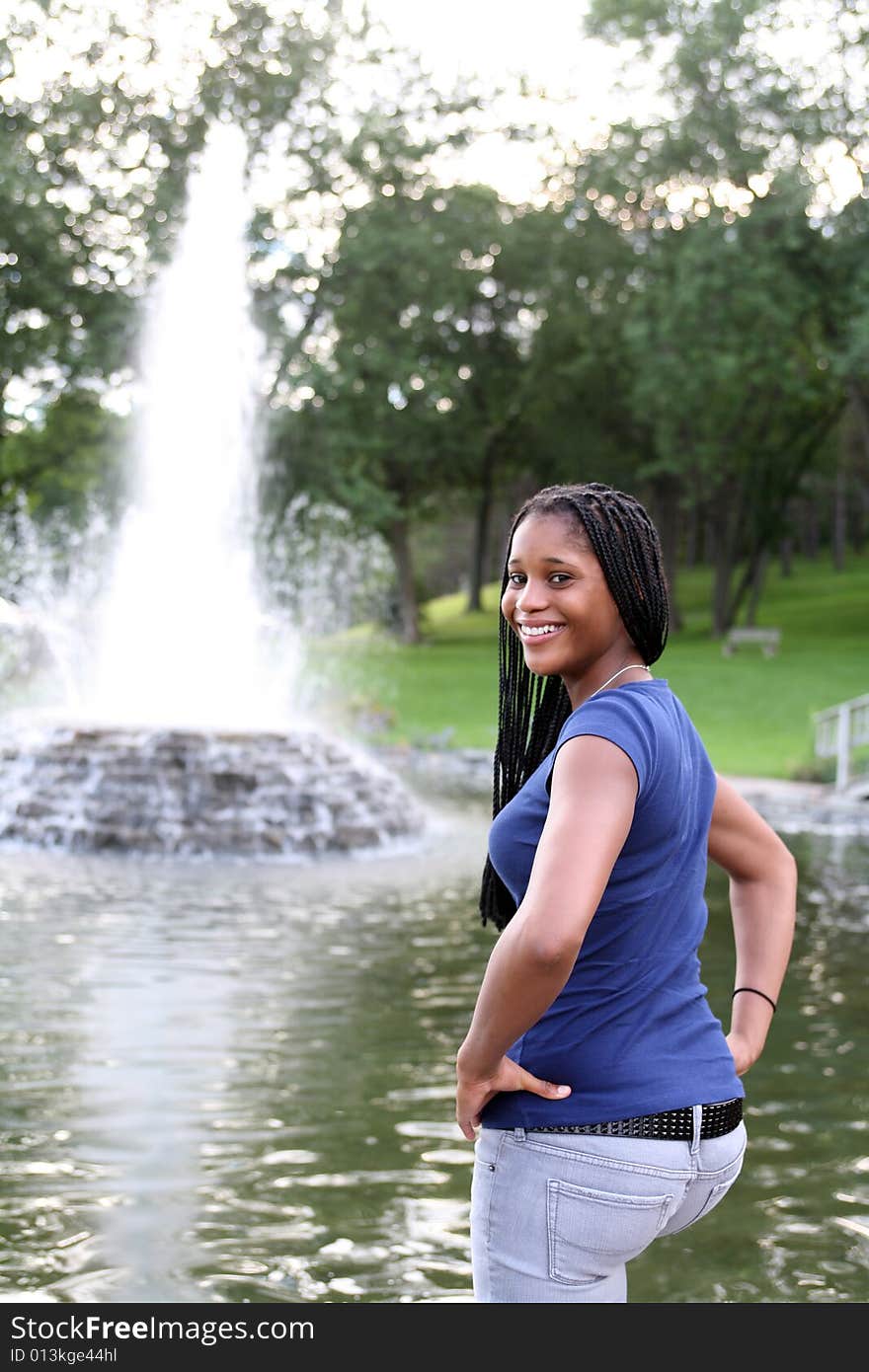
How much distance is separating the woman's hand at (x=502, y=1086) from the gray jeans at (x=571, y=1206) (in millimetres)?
70

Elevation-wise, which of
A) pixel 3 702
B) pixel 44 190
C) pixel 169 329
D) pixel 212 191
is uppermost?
pixel 44 190

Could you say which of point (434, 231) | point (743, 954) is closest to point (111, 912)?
point (743, 954)

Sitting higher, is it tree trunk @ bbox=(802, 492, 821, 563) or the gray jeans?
tree trunk @ bbox=(802, 492, 821, 563)

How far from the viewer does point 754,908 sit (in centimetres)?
310

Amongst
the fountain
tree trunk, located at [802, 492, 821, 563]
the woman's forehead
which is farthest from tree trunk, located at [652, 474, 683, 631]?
the woman's forehead

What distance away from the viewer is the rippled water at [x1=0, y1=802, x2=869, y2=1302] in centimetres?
512

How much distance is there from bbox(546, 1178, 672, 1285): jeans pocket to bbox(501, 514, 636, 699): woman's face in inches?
33.2

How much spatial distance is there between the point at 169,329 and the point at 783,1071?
20261mm

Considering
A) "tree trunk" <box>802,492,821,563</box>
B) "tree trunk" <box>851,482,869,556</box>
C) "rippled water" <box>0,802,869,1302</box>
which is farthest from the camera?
"tree trunk" <box>802,492,821,563</box>

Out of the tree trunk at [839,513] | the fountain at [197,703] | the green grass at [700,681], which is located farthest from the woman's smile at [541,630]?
the tree trunk at [839,513]

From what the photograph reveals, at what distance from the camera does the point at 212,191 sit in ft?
86.8

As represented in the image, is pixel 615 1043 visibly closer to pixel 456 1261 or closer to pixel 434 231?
pixel 456 1261

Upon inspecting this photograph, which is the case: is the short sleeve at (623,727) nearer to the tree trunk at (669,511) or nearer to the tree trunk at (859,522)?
the tree trunk at (669,511)

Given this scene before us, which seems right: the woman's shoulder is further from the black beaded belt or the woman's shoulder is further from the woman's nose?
the black beaded belt
